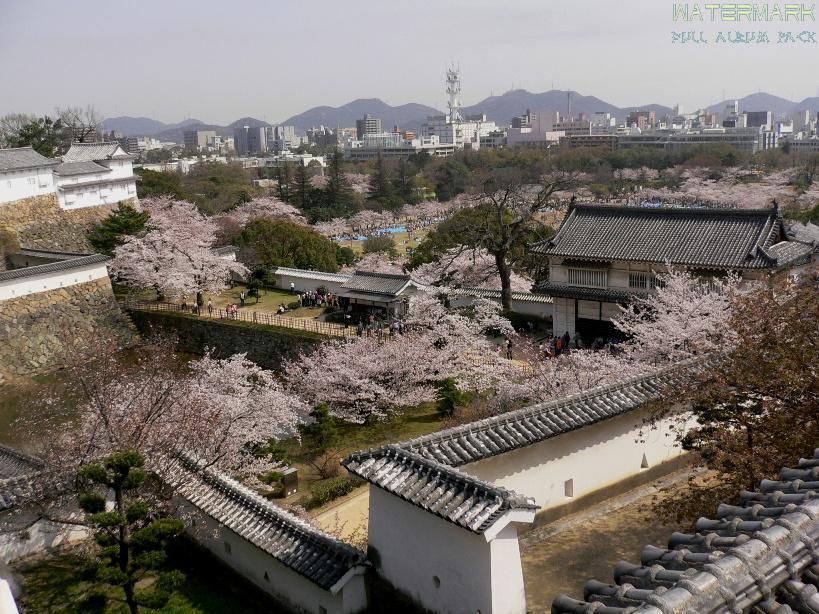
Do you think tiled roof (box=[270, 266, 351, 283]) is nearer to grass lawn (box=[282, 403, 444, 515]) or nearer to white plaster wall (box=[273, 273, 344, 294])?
white plaster wall (box=[273, 273, 344, 294])

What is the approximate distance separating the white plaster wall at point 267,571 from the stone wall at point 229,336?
13.9 m

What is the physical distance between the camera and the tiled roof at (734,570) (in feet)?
10.5

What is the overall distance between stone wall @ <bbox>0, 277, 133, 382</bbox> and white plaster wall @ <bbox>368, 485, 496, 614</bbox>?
851 inches

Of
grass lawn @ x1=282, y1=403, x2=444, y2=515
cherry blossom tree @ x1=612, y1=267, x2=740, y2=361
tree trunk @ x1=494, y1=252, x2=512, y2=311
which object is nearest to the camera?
cherry blossom tree @ x1=612, y1=267, x2=740, y2=361

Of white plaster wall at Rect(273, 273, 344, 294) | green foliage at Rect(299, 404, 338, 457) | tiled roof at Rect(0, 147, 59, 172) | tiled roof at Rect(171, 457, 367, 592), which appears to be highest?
tiled roof at Rect(0, 147, 59, 172)

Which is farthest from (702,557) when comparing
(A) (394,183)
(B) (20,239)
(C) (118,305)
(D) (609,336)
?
(A) (394,183)

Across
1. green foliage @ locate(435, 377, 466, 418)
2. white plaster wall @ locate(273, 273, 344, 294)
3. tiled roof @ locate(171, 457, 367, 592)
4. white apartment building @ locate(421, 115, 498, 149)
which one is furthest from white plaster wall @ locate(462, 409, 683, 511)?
white apartment building @ locate(421, 115, 498, 149)

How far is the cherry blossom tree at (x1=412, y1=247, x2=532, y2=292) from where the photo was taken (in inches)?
1157

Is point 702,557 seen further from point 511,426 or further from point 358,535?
point 358,535

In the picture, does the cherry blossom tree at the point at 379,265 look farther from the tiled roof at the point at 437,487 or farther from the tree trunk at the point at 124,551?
the tiled roof at the point at 437,487

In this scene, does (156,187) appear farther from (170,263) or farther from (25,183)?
(170,263)

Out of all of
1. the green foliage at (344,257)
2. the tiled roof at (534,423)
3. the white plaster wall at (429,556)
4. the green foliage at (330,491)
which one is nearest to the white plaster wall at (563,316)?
the green foliage at (330,491)

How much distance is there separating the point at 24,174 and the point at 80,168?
336cm

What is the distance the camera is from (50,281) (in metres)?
28.0
